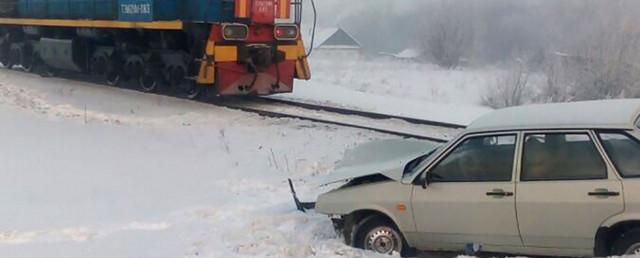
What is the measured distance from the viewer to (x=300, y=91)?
1861cm

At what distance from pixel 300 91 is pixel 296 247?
40.4 ft

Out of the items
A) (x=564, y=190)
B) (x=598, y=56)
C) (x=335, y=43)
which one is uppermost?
(x=564, y=190)

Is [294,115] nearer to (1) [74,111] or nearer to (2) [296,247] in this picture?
(1) [74,111]

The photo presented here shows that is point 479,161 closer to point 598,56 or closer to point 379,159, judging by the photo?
point 379,159

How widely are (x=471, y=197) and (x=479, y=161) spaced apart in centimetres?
30

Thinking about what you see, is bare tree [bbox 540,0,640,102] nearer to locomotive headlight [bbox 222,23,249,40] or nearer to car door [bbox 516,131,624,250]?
locomotive headlight [bbox 222,23,249,40]

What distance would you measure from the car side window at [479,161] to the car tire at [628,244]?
0.88 meters

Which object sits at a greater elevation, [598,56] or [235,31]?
[235,31]

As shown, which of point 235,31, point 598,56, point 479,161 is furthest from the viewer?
point 598,56

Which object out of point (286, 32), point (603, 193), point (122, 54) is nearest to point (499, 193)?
point (603, 193)

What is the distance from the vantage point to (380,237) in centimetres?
636

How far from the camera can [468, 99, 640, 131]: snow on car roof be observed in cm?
570

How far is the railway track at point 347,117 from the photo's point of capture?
12414 millimetres

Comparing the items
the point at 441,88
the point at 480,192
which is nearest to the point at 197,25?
the point at 480,192
